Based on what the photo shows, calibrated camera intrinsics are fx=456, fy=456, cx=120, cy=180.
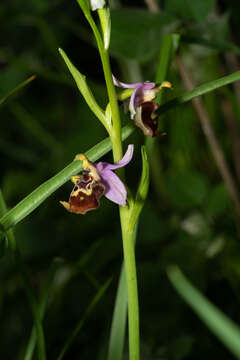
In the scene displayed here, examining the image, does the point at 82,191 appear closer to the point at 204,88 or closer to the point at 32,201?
the point at 32,201

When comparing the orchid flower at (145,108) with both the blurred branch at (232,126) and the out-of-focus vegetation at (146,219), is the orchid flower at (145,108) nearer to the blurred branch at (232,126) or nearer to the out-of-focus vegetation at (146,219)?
the out-of-focus vegetation at (146,219)

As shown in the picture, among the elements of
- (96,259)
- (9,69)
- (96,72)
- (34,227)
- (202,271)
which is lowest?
(202,271)

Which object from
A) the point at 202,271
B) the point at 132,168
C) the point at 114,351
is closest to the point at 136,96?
the point at 114,351

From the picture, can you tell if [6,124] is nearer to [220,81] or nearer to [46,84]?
[46,84]

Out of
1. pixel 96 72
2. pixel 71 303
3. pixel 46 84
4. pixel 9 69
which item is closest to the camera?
pixel 71 303

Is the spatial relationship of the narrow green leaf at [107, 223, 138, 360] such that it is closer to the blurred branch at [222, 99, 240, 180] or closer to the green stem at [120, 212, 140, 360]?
the green stem at [120, 212, 140, 360]

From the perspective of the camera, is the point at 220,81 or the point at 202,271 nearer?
the point at 220,81

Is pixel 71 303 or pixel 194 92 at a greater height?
pixel 194 92

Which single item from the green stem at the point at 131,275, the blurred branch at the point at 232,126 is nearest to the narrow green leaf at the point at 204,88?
the green stem at the point at 131,275
